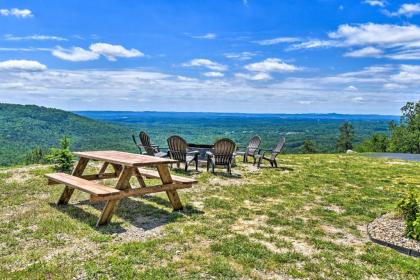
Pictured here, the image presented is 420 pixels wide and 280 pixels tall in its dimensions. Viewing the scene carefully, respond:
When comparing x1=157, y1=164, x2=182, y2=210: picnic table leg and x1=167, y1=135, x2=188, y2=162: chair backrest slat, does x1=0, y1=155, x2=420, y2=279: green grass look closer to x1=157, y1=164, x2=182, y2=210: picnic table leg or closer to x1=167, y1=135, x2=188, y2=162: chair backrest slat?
x1=157, y1=164, x2=182, y2=210: picnic table leg

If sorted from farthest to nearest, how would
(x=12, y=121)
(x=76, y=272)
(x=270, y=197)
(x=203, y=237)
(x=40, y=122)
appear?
(x=40, y=122) < (x=12, y=121) < (x=270, y=197) < (x=203, y=237) < (x=76, y=272)

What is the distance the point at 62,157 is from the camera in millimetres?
9617

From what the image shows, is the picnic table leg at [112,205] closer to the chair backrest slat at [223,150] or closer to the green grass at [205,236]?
the green grass at [205,236]

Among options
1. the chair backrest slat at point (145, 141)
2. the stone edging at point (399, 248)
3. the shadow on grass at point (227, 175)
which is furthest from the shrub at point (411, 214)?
the chair backrest slat at point (145, 141)

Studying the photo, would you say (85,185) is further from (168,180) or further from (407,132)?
(407,132)

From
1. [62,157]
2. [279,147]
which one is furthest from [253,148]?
[62,157]

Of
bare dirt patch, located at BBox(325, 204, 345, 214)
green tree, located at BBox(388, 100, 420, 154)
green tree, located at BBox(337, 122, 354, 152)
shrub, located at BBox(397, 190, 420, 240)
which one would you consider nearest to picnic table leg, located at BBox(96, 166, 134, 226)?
bare dirt patch, located at BBox(325, 204, 345, 214)

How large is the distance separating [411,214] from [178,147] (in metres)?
6.39

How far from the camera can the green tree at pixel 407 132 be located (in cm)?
3928

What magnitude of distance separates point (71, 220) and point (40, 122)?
101m

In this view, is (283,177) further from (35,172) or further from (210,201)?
(35,172)

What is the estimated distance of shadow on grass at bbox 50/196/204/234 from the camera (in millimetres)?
5320

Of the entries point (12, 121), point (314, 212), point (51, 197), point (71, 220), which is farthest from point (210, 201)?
point (12, 121)

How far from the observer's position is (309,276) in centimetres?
385
